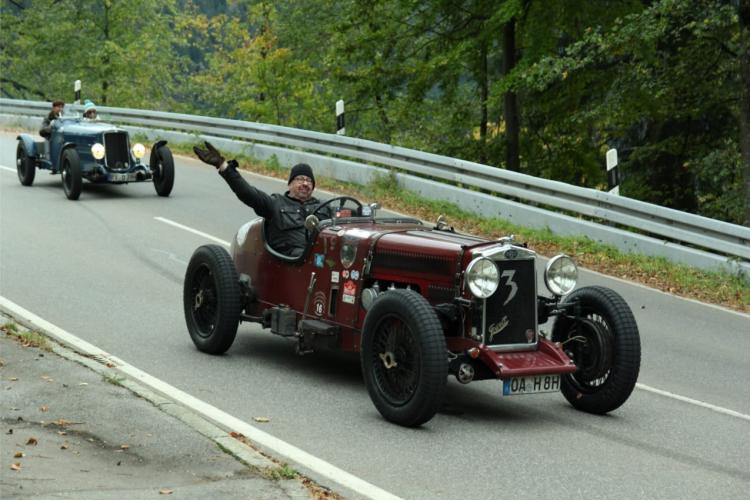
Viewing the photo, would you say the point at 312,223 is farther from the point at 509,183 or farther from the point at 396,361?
the point at 509,183

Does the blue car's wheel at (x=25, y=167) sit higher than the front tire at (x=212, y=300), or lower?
higher

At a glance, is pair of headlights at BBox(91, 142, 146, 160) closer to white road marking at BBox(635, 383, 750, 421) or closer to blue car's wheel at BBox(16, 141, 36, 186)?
blue car's wheel at BBox(16, 141, 36, 186)

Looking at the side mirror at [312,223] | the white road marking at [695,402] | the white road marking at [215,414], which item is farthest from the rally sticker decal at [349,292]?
the white road marking at [695,402]

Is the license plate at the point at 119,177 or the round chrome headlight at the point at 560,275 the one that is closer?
the round chrome headlight at the point at 560,275

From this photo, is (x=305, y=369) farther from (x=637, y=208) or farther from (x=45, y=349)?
(x=637, y=208)

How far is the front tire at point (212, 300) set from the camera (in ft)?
32.5

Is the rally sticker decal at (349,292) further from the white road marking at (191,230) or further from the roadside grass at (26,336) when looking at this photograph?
the white road marking at (191,230)

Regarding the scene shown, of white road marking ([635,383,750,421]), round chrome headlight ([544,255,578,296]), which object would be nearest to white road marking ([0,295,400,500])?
round chrome headlight ([544,255,578,296])

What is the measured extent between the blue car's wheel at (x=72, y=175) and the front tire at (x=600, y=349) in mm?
12214

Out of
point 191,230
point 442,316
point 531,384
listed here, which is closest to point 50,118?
point 191,230

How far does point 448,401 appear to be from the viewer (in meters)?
8.88

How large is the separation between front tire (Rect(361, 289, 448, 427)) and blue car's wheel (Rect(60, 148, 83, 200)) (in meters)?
12.0

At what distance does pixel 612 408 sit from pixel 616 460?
1101 millimetres

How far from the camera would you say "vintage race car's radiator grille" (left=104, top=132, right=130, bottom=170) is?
20.3 metres
